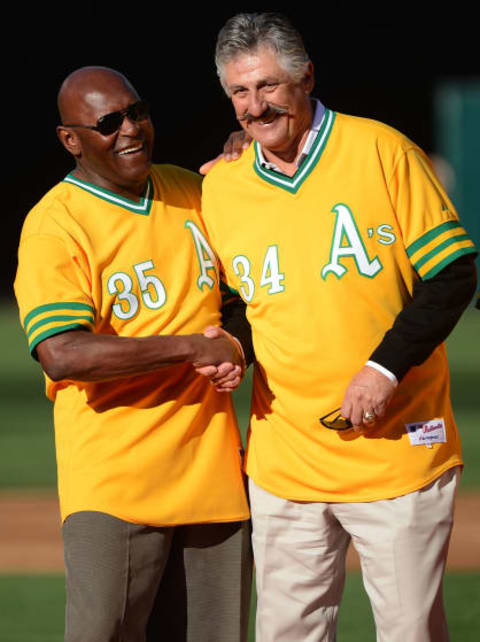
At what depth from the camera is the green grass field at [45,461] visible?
504 centimetres

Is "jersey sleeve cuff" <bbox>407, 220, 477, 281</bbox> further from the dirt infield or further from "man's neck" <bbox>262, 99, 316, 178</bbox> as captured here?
the dirt infield

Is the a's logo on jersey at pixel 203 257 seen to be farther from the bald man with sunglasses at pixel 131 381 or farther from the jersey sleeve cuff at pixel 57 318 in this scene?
the jersey sleeve cuff at pixel 57 318

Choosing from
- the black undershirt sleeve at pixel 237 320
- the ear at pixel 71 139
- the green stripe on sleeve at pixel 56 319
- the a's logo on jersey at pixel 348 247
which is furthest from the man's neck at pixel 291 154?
the green stripe on sleeve at pixel 56 319

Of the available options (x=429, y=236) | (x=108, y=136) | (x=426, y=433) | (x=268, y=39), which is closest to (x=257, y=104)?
(x=268, y=39)

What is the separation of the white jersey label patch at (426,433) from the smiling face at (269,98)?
2.87ft

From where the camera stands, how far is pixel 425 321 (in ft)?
10.4

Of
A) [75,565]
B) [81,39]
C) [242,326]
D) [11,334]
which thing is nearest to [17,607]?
[75,565]

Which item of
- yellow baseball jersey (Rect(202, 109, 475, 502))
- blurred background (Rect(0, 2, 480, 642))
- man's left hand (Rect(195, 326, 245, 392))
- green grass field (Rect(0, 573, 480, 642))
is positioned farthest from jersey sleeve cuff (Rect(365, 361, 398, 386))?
blurred background (Rect(0, 2, 480, 642))

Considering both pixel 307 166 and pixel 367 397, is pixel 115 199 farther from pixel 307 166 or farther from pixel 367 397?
pixel 367 397

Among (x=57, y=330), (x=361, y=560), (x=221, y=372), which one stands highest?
(x=57, y=330)

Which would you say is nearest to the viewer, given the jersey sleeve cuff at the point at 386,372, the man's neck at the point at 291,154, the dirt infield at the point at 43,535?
the jersey sleeve cuff at the point at 386,372

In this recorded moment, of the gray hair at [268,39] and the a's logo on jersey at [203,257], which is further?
the a's logo on jersey at [203,257]

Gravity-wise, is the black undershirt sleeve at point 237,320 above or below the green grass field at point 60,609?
above

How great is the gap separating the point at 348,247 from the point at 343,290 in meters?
0.12
